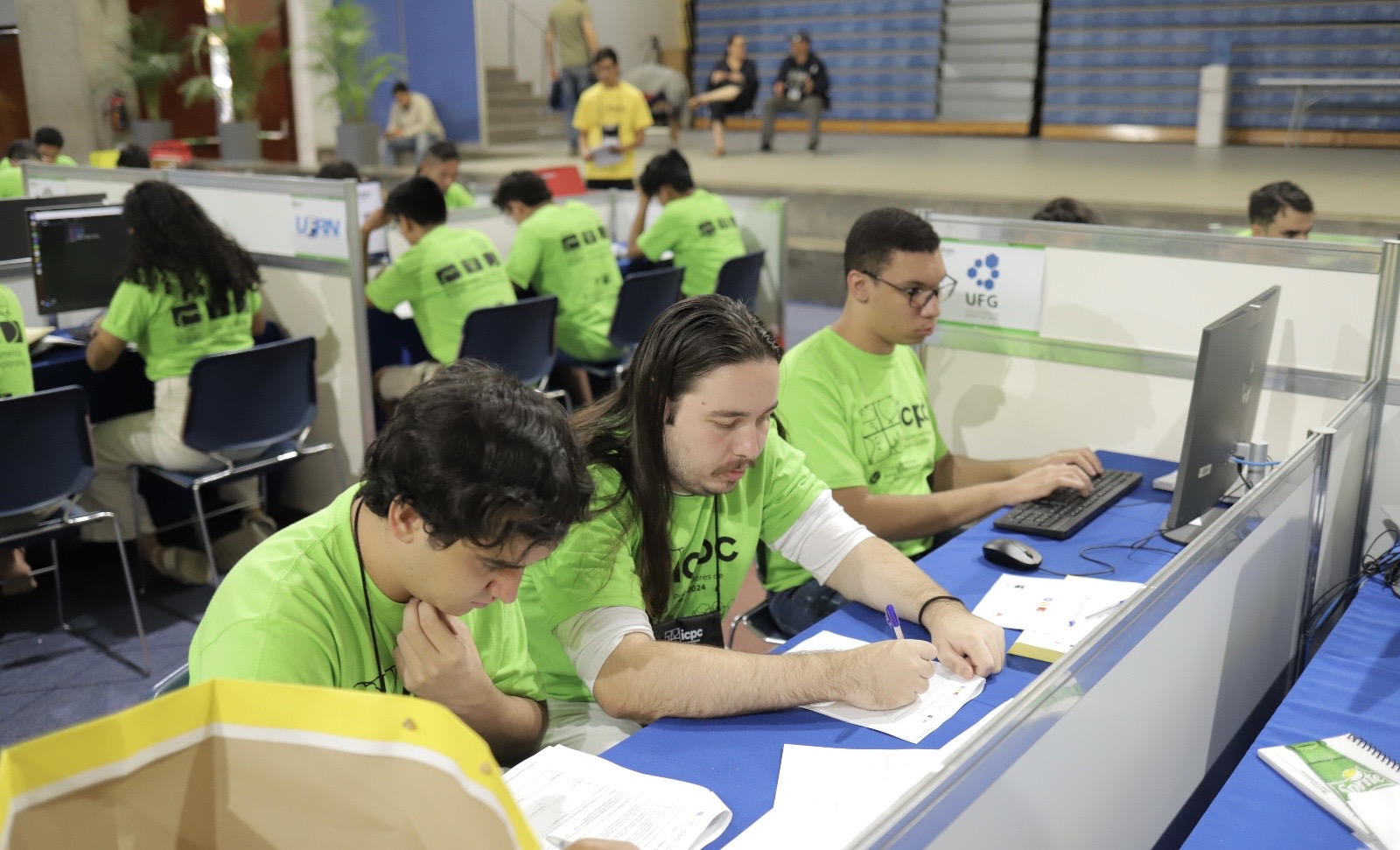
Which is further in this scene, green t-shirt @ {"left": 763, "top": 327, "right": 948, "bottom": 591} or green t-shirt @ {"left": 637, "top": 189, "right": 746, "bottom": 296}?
green t-shirt @ {"left": 637, "top": 189, "right": 746, "bottom": 296}

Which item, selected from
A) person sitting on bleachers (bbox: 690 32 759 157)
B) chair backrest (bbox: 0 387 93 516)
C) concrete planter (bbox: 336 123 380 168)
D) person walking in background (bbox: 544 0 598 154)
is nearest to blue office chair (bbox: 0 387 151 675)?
chair backrest (bbox: 0 387 93 516)

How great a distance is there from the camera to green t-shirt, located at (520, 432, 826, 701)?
161cm

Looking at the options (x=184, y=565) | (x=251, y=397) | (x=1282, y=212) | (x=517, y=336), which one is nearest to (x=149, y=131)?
(x=517, y=336)

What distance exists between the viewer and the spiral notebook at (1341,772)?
136cm

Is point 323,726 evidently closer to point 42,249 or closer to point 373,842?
point 373,842

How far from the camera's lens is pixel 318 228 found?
3961mm

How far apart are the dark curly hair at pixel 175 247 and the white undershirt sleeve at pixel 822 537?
2421 mm

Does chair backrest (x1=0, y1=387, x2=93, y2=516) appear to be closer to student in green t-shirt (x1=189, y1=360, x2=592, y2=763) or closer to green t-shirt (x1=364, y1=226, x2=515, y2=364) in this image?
green t-shirt (x1=364, y1=226, x2=515, y2=364)

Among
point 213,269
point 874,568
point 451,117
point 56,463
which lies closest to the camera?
point 874,568

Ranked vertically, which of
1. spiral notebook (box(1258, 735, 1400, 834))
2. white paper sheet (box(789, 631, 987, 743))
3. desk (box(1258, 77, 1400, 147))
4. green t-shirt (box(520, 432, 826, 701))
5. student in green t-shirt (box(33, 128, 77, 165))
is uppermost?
desk (box(1258, 77, 1400, 147))

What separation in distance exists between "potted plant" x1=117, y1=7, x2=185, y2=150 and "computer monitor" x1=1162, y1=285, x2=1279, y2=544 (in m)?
10.1

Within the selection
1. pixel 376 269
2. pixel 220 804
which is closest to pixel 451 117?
pixel 376 269

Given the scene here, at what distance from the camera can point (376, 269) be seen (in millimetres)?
5238

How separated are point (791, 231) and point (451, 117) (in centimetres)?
533
